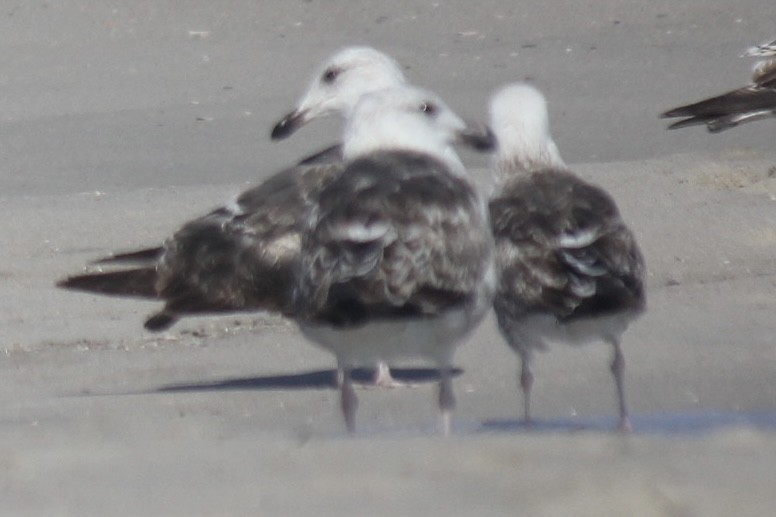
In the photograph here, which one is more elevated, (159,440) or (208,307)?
(159,440)

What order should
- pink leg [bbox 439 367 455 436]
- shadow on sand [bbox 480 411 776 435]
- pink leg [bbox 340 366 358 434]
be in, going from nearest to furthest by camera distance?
1. pink leg [bbox 439 367 455 436]
2. pink leg [bbox 340 366 358 434]
3. shadow on sand [bbox 480 411 776 435]

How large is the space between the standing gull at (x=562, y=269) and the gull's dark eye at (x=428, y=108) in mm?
408

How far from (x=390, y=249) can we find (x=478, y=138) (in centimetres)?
98

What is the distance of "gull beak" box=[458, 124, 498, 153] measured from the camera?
608 cm

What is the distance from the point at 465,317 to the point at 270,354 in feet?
5.61

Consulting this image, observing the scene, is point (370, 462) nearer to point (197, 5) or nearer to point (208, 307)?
point (208, 307)

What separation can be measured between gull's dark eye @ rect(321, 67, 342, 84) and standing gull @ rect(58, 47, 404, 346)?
494 mm

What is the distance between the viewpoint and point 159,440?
4617 mm

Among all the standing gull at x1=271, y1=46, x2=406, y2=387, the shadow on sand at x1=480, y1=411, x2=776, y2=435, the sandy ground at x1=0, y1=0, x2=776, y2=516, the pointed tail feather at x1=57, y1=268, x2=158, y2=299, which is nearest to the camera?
the sandy ground at x1=0, y1=0, x2=776, y2=516

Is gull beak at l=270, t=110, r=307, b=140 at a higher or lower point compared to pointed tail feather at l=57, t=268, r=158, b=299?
higher

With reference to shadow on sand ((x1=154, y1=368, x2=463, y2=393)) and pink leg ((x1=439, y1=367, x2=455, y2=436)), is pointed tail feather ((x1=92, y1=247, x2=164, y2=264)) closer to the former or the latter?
shadow on sand ((x1=154, y1=368, x2=463, y2=393))

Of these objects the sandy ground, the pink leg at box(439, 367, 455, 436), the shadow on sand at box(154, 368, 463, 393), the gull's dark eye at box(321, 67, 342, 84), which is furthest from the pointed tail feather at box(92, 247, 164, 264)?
the pink leg at box(439, 367, 455, 436)

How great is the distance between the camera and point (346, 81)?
7320 millimetres

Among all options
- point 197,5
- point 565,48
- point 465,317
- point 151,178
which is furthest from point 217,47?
point 465,317
